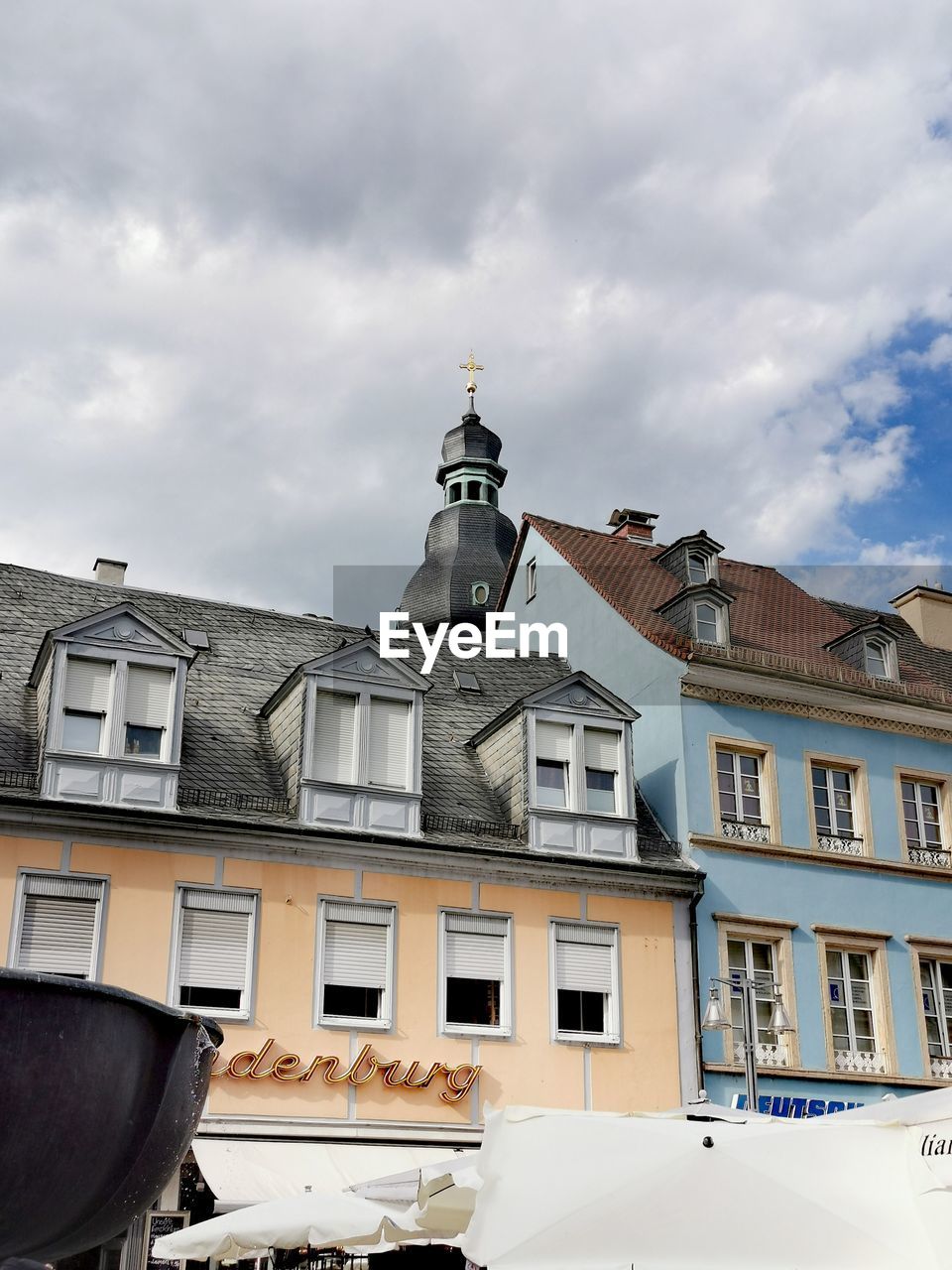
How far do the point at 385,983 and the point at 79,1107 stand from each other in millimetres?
14967

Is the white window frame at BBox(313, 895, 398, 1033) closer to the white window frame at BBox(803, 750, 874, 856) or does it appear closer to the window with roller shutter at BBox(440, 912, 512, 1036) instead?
the window with roller shutter at BBox(440, 912, 512, 1036)

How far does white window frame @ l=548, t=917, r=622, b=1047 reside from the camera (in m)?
20.1

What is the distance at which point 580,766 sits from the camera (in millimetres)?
21719

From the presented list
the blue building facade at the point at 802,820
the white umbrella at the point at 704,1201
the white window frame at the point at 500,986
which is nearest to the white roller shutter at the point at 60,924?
the white window frame at the point at 500,986

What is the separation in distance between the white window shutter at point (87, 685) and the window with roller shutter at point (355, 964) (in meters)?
4.03

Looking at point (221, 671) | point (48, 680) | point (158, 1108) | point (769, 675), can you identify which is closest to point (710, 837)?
point (769, 675)

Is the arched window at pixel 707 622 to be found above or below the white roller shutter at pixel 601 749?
above

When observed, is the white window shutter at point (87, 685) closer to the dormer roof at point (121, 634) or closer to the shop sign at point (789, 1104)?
the dormer roof at point (121, 634)

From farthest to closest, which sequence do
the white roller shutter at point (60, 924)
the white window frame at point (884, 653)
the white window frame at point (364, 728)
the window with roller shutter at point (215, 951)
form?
the white window frame at point (884, 653) < the white window frame at point (364, 728) < the window with roller shutter at point (215, 951) < the white roller shutter at point (60, 924)

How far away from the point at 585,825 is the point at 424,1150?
5.18 metres

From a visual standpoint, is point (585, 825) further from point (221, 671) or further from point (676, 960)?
point (221, 671)

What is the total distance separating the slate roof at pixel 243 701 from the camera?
19.8m

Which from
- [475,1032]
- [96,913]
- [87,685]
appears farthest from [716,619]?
[96,913]

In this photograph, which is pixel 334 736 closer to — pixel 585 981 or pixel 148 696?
pixel 148 696
